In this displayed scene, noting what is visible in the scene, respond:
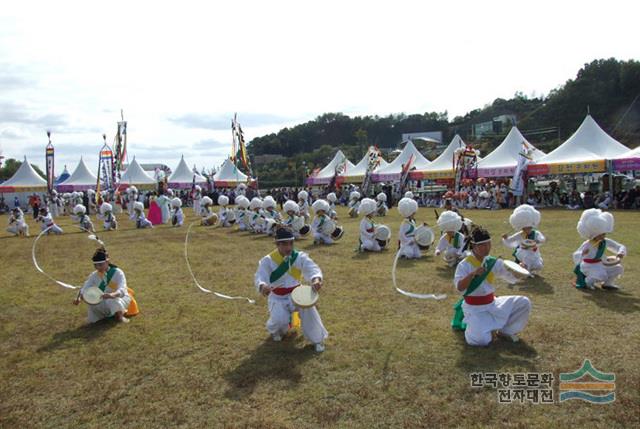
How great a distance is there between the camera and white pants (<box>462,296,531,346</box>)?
5398mm

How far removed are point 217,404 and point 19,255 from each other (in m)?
13.5

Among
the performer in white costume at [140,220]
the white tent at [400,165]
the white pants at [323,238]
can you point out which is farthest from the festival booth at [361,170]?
the white pants at [323,238]

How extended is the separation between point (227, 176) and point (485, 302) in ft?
131

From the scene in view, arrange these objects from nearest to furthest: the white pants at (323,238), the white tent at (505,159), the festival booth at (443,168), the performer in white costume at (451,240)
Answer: the performer in white costume at (451,240) < the white pants at (323,238) < the white tent at (505,159) < the festival booth at (443,168)

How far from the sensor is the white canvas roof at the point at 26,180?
40312 mm

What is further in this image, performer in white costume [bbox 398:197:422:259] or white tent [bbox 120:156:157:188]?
white tent [bbox 120:156:157:188]

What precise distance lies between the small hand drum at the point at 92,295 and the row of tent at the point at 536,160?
21.8 m

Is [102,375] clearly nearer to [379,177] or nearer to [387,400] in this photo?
[387,400]

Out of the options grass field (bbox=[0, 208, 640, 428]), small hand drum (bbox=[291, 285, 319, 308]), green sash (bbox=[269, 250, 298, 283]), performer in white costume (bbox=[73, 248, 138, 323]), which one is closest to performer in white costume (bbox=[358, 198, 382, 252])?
grass field (bbox=[0, 208, 640, 428])

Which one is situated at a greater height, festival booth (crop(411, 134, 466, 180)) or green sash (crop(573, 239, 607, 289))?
festival booth (crop(411, 134, 466, 180))

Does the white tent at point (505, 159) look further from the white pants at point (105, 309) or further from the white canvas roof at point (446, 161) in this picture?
the white pants at point (105, 309)

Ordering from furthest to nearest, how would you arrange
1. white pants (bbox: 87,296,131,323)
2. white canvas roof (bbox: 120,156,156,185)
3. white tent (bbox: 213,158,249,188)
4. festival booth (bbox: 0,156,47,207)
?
white tent (bbox: 213,158,249,188) → white canvas roof (bbox: 120,156,156,185) → festival booth (bbox: 0,156,47,207) → white pants (bbox: 87,296,131,323)

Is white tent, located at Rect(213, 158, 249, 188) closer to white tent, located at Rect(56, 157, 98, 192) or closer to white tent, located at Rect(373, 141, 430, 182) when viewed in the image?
white tent, located at Rect(56, 157, 98, 192)

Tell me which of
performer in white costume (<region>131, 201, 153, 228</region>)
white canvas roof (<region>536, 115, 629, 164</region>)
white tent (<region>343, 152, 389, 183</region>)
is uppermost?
white canvas roof (<region>536, 115, 629, 164</region>)
